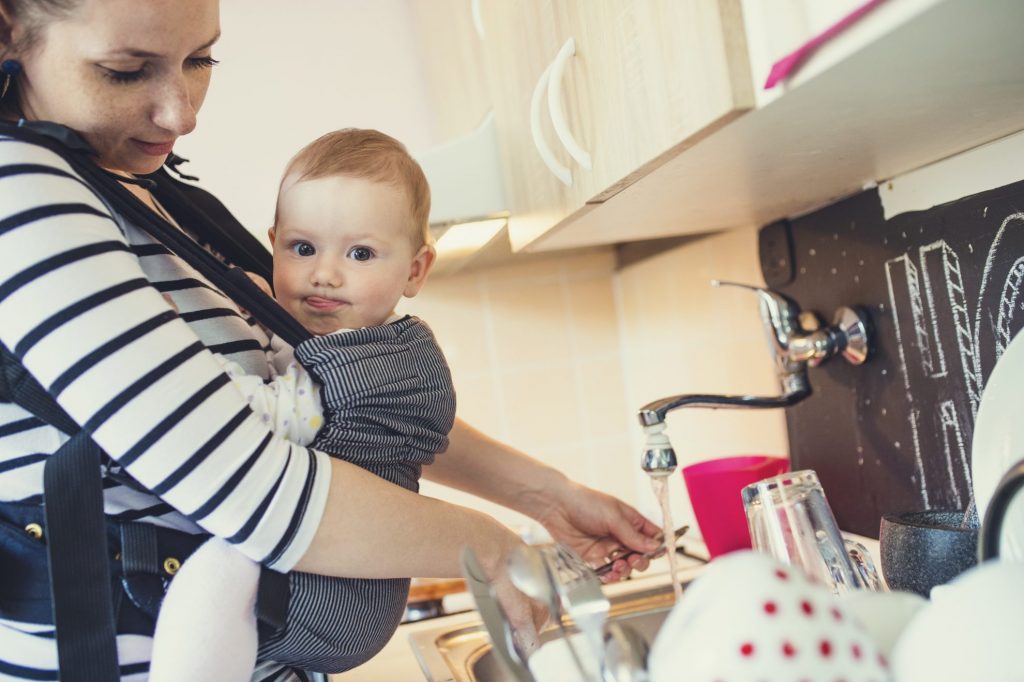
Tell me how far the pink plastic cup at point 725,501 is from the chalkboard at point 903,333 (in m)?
0.11

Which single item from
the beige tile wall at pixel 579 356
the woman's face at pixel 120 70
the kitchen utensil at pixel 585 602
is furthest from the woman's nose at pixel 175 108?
the beige tile wall at pixel 579 356

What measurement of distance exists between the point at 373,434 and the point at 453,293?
1013mm

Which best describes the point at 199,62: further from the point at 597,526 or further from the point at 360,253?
the point at 597,526

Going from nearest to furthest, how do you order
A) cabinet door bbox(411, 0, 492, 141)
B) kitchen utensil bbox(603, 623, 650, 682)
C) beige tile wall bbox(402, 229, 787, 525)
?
kitchen utensil bbox(603, 623, 650, 682) < cabinet door bbox(411, 0, 492, 141) < beige tile wall bbox(402, 229, 787, 525)

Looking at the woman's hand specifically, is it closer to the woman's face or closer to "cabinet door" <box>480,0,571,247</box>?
"cabinet door" <box>480,0,571,247</box>

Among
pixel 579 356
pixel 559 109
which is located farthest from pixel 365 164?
pixel 579 356

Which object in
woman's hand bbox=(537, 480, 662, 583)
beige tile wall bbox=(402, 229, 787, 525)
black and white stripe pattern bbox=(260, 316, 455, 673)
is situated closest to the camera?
black and white stripe pattern bbox=(260, 316, 455, 673)

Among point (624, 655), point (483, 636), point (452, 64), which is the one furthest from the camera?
point (452, 64)

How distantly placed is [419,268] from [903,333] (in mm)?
552

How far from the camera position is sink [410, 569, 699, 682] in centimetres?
107

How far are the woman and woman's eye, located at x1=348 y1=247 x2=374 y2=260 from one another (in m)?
0.15

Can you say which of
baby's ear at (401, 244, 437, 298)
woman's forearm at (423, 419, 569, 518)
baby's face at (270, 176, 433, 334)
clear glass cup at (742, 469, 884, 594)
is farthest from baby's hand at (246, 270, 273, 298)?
clear glass cup at (742, 469, 884, 594)

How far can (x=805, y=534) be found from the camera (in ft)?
2.59

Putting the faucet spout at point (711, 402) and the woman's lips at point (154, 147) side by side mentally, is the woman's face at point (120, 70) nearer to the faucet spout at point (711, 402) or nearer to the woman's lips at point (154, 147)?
the woman's lips at point (154, 147)
